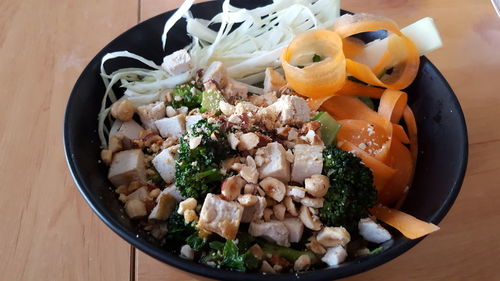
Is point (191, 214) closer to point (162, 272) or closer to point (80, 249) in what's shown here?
point (162, 272)

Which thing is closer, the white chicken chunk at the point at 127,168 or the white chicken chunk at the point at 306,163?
the white chicken chunk at the point at 306,163

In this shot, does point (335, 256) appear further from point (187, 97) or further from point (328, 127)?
point (187, 97)

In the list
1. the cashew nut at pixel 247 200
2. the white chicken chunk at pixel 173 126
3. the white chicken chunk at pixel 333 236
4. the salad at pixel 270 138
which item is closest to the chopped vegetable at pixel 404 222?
the salad at pixel 270 138

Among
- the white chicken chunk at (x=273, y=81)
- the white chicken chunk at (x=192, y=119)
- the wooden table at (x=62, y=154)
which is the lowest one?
the wooden table at (x=62, y=154)

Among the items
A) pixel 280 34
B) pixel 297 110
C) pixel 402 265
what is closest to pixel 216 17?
pixel 280 34

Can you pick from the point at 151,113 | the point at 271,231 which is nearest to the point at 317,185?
the point at 271,231

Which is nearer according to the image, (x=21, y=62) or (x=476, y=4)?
(x=21, y=62)

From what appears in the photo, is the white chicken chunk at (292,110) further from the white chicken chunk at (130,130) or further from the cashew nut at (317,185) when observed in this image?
the white chicken chunk at (130,130)
